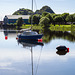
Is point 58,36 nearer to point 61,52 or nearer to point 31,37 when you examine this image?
point 31,37

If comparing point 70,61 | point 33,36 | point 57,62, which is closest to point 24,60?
point 57,62

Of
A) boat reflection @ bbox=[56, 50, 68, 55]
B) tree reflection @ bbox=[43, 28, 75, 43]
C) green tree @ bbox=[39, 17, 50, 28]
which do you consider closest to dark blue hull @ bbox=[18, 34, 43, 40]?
tree reflection @ bbox=[43, 28, 75, 43]

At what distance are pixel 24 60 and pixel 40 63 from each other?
4.53 meters

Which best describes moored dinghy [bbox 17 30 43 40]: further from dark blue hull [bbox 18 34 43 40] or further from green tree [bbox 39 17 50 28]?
green tree [bbox 39 17 50 28]

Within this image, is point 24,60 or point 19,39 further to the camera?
point 19,39

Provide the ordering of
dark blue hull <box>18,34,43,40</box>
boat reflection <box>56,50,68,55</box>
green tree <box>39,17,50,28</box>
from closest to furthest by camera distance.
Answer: boat reflection <box>56,50,68,55</box> → dark blue hull <box>18,34,43,40</box> → green tree <box>39,17,50,28</box>

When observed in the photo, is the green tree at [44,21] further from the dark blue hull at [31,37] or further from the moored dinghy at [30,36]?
the dark blue hull at [31,37]

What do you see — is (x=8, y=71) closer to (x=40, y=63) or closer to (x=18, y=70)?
(x=18, y=70)

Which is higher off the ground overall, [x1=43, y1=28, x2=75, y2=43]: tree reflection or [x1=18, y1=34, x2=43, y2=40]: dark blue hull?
[x1=18, y1=34, x2=43, y2=40]: dark blue hull

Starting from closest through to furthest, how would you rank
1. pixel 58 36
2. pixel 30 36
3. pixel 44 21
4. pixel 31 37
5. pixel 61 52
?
pixel 61 52 → pixel 31 37 → pixel 30 36 → pixel 58 36 → pixel 44 21

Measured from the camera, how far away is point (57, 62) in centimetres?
3709

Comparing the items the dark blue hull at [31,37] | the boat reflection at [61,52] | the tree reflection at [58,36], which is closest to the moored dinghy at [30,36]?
the dark blue hull at [31,37]

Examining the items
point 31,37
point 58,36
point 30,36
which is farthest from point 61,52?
point 58,36

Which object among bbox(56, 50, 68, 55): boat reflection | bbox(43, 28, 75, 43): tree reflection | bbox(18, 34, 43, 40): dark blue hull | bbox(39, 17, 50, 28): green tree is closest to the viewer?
bbox(56, 50, 68, 55): boat reflection
